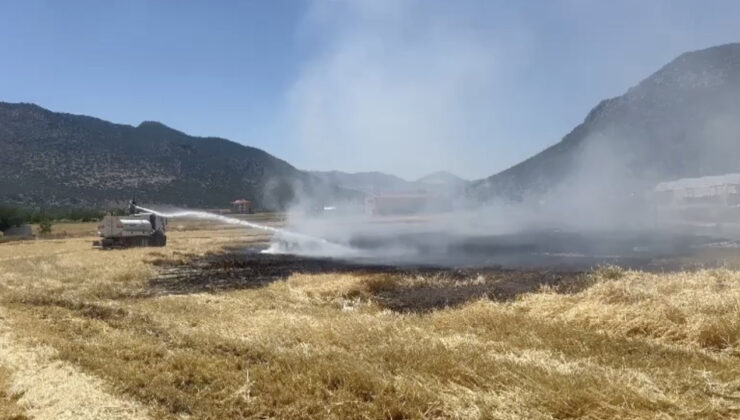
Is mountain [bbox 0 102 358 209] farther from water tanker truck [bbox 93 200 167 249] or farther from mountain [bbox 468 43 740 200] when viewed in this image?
water tanker truck [bbox 93 200 167 249]

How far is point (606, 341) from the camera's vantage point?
1143 cm

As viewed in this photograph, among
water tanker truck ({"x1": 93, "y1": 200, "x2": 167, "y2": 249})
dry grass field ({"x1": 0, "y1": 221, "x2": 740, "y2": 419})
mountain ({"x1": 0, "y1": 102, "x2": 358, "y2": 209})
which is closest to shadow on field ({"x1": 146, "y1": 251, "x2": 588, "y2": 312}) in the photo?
dry grass field ({"x1": 0, "y1": 221, "x2": 740, "y2": 419})

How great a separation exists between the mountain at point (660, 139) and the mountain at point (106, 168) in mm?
69252

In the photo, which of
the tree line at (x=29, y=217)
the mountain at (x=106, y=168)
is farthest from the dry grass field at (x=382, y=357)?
the mountain at (x=106, y=168)

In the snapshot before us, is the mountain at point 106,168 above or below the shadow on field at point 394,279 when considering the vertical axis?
above

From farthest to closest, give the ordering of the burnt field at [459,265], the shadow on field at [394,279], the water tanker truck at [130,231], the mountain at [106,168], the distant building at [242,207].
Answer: the distant building at [242,207] < the mountain at [106,168] < the water tanker truck at [130,231] < the burnt field at [459,265] < the shadow on field at [394,279]

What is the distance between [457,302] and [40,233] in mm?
66946

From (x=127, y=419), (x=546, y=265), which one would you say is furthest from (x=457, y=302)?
(x=546, y=265)

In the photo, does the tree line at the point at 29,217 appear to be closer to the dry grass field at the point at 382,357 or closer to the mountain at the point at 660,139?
the dry grass field at the point at 382,357

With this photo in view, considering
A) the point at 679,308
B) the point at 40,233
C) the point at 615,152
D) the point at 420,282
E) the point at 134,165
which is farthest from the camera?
the point at 615,152

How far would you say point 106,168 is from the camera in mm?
145750

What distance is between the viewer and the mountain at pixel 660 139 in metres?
144

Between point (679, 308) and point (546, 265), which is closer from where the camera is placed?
point (679, 308)

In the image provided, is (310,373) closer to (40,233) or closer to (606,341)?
(606,341)
